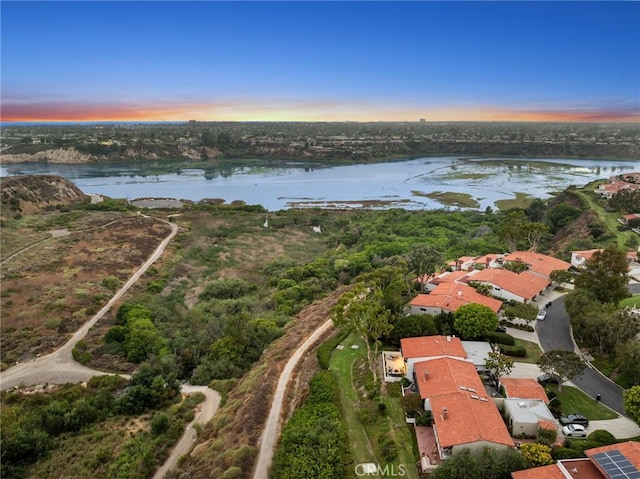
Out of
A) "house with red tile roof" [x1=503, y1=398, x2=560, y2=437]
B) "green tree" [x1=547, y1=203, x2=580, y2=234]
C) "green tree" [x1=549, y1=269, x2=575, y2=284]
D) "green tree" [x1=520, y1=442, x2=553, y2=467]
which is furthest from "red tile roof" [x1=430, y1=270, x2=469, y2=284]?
"green tree" [x1=547, y1=203, x2=580, y2=234]

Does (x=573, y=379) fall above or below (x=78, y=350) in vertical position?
above

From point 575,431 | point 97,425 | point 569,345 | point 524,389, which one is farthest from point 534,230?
point 97,425

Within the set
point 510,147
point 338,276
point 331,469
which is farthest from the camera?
point 510,147

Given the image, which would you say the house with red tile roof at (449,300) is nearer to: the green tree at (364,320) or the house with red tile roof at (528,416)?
the green tree at (364,320)

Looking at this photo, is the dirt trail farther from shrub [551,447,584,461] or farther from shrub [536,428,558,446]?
shrub [551,447,584,461]

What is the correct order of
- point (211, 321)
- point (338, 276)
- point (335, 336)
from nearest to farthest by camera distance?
1. point (335, 336)
2. point (211, 321)
3. point (338, 276)

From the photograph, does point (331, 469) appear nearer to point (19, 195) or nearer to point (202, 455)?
point (202, 455)

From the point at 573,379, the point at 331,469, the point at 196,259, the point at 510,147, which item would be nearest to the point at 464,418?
the point at 331,469
